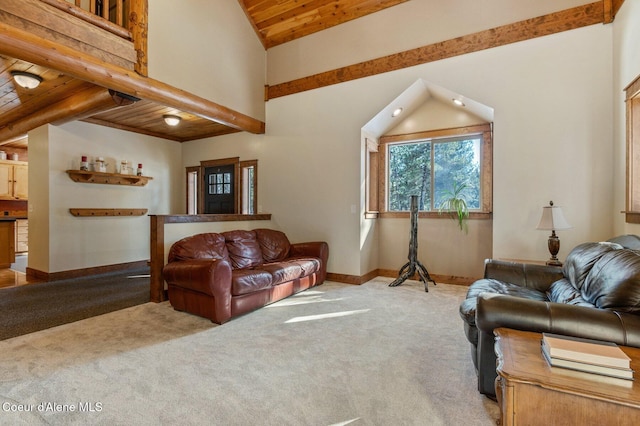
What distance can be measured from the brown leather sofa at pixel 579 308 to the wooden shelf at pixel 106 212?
231 inches

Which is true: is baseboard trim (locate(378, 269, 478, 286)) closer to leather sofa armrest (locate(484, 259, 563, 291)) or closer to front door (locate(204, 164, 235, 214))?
leather sofa armrest (locate(484, 259, 563, 291))

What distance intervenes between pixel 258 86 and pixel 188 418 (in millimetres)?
5092

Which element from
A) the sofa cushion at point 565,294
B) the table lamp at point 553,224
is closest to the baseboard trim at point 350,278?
the table lamp at point 553,224

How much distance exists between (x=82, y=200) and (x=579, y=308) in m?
6.54

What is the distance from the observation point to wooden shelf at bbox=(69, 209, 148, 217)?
510 centimetres

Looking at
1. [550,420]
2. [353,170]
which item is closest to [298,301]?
[353,170]

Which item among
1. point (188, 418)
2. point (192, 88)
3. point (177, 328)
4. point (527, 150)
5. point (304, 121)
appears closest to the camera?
point (188, 418)

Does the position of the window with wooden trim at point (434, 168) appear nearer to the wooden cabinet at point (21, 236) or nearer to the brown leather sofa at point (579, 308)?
the brown leather sofa at point (579, 308)

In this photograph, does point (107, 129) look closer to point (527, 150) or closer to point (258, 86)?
point (258, 86)

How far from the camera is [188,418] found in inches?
64.5

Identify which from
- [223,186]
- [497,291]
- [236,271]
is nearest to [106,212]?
[223,186]

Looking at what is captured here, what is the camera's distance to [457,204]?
4566mm

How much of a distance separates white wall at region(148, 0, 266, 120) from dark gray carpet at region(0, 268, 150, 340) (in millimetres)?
2832

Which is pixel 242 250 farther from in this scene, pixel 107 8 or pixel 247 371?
pixel 107 8
